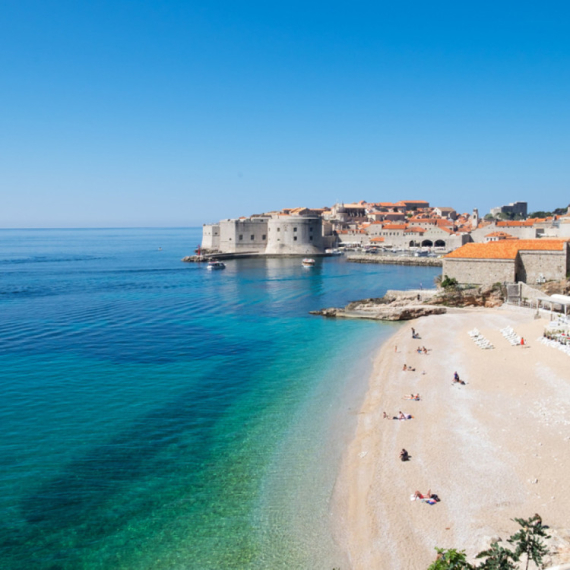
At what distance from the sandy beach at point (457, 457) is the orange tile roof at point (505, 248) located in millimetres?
11176

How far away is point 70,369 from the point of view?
16688 millimetres

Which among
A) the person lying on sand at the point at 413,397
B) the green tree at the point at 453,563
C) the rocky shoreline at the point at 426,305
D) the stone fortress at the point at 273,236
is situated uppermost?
the stone fortress at the point at 273,236

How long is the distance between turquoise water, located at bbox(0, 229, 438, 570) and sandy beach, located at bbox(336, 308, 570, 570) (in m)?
0.63

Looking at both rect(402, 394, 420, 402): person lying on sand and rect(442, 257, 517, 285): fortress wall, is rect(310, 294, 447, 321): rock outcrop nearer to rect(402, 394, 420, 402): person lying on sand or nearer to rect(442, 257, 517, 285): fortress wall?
rect(442, 257, 517, 285): fortress wall

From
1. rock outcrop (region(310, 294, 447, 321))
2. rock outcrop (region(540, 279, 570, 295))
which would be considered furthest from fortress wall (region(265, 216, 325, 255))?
rock outcrop (region(540, 279, 570, 295))

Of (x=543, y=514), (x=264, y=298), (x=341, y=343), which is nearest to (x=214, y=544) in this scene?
(x=543, y=514)

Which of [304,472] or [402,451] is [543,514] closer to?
[402,451]

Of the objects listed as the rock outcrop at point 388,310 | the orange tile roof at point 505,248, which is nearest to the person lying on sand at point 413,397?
the rock outcrop at point 388,310

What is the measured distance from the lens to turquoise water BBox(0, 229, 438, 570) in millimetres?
7910

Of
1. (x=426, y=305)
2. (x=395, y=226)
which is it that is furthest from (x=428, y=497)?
(x=395, y=226)

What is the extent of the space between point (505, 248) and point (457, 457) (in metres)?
19.7

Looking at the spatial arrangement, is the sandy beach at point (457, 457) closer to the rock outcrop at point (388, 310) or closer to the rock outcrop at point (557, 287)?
the rock outcrop at point (388, 310)

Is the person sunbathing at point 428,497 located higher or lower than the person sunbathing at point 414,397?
lower

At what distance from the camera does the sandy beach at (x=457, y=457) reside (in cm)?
775
